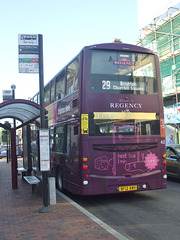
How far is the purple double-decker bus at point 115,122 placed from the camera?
7.40 meters

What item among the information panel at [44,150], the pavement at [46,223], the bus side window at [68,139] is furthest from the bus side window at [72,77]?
the pavement at [46,223]

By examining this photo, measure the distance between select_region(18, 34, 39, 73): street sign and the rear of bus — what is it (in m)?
1.37

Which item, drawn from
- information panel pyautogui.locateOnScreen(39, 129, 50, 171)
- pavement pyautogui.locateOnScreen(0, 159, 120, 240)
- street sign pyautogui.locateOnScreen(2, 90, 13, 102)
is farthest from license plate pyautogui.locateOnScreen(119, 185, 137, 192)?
street sign pyautogui.locateOnScreen(2, 90, 13, 102)

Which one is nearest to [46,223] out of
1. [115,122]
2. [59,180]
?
[115,122]

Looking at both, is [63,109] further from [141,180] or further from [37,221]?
[37,221]

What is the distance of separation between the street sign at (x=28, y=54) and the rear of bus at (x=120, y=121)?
1.37 m

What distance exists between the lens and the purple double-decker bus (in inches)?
291

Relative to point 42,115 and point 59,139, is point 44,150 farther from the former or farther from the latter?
point 59,139

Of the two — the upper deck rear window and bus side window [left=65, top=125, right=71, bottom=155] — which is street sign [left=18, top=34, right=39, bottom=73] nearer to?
the upper deck rear window

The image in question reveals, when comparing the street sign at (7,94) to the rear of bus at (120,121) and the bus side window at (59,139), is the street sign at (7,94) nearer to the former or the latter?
the bus side window at (59,139)

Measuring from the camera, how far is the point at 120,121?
7719 millimetres

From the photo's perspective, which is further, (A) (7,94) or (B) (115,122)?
(A) (7,94)

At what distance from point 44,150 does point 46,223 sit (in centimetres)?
190

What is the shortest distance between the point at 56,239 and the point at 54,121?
6.61 meters
